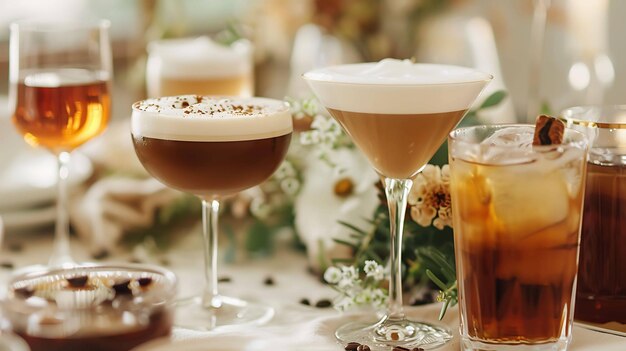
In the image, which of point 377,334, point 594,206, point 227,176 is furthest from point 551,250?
point 227,176

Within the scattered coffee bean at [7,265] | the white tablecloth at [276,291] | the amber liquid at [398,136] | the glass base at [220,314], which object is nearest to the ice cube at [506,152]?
the amber liquid at [398,136]

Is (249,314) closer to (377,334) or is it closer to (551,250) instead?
(377,334)

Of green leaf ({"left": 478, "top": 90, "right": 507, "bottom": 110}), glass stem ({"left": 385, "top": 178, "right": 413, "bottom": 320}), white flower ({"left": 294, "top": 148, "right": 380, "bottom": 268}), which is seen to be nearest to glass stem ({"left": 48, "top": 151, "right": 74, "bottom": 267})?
white flower ({"left": 294, "top": 148, "right": 380, "bottom": 268})

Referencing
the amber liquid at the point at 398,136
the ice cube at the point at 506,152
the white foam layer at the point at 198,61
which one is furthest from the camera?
the white foam layer at the point at 198,61

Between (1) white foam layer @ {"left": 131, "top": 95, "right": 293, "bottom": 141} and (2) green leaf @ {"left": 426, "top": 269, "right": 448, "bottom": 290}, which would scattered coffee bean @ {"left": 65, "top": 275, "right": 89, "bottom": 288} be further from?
(2) green leaf @ {"left": 426, "top": 269, "right": 448, "bottom": 290}

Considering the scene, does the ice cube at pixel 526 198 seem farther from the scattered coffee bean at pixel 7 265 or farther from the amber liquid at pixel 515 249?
the scattered coffee bean at pixel 7 265

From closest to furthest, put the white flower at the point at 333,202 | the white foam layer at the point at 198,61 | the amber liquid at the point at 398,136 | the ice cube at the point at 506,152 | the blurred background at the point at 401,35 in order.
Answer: the ice cube at the point at 506,152
the amber liquid at the point at 398,136
the white flower at the point at 333,202
the white foam layer at the point at 198,61
the blurred background at the point at 401,35

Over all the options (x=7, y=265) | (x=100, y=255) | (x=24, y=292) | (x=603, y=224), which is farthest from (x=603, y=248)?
(x=7, y=265)
